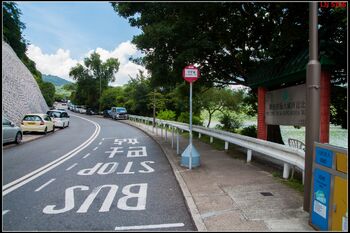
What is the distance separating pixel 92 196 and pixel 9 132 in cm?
1135

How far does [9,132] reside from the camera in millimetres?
15945

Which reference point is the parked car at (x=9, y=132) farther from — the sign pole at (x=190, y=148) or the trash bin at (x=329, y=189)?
the trash bin at (x=329, y=189)

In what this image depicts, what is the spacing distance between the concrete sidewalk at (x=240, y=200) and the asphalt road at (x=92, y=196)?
1.03ft

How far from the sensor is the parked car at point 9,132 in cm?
1541

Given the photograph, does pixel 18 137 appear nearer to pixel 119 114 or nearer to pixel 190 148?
pixel 190 148

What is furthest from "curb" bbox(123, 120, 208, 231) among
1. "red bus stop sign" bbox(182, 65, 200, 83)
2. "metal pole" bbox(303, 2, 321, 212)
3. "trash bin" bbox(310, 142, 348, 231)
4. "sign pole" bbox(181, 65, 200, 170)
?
"red bus stop sign" bbox(182, 65, 200, 83)

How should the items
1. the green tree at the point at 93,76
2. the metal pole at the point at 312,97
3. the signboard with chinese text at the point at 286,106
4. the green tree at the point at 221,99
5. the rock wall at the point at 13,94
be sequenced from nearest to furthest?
the metal pole at the point at 312,97 → the signboard with chinese text at the point at 286,106 → the rock wall at the point at 13,94 → the green tree at the point at 221,99 → the green tree at the point at 93,76

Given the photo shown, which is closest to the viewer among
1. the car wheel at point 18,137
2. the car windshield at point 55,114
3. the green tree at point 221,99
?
the car wheel at point 18,137

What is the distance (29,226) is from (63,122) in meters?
26.7

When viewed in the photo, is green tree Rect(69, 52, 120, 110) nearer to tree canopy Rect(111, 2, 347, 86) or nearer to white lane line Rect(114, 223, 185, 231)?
tree canopy Rect(111, 2, 347, 86)

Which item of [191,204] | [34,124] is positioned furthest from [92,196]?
[34,124]

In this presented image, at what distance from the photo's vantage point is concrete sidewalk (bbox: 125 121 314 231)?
4695 mm

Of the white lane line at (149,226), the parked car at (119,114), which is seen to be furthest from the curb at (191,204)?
the parked car at (119,114)

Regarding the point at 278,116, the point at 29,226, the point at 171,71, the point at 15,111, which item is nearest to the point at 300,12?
the point at 278,116
